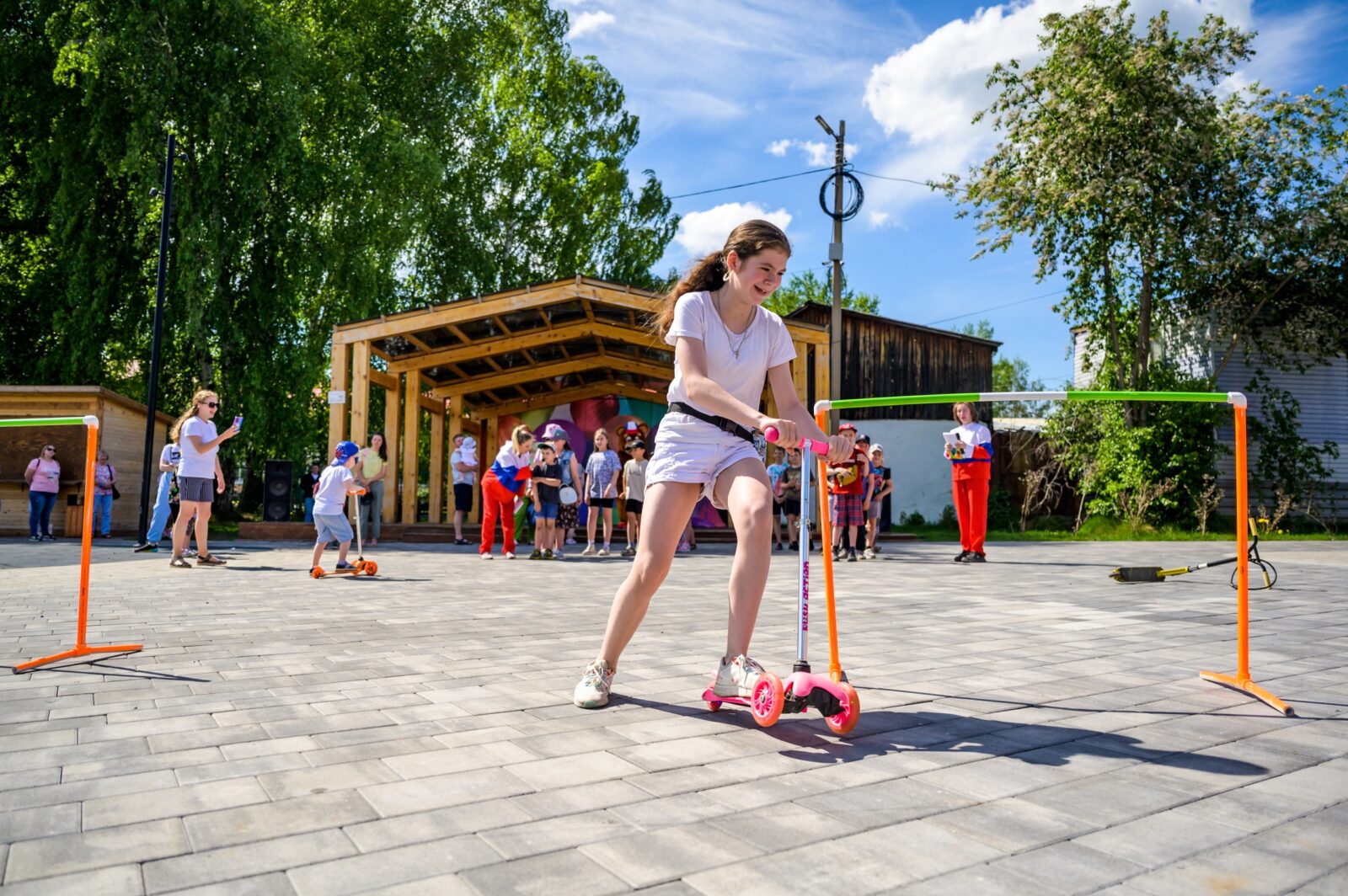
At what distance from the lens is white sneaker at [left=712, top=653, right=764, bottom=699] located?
11.8 feet

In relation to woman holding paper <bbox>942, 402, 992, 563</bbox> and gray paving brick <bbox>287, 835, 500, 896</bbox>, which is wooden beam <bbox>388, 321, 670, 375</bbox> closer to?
woman holding paper <bbox>942, 402, 992, 563</bbox>

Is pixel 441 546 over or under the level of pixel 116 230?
under

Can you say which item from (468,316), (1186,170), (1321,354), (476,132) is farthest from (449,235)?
(1321,354)

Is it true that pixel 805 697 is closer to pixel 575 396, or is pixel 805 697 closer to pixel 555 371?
pixel 555 371

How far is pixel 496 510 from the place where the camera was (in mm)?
13500

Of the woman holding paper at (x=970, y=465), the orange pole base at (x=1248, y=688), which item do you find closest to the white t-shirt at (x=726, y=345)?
the orange pole base at (x=1248, y=688)

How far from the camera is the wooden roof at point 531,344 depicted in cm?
1775

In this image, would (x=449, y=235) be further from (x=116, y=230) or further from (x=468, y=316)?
(x=468, y=316)

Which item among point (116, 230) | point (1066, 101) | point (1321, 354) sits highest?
point (1066, 101)

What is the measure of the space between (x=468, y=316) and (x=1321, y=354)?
2044 centimetres

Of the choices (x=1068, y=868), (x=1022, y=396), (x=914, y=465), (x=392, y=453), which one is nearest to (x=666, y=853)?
(x=1068, y=868)

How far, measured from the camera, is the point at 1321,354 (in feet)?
77.8

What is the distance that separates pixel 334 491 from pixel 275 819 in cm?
816

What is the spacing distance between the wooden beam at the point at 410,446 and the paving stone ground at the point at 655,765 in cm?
1358
